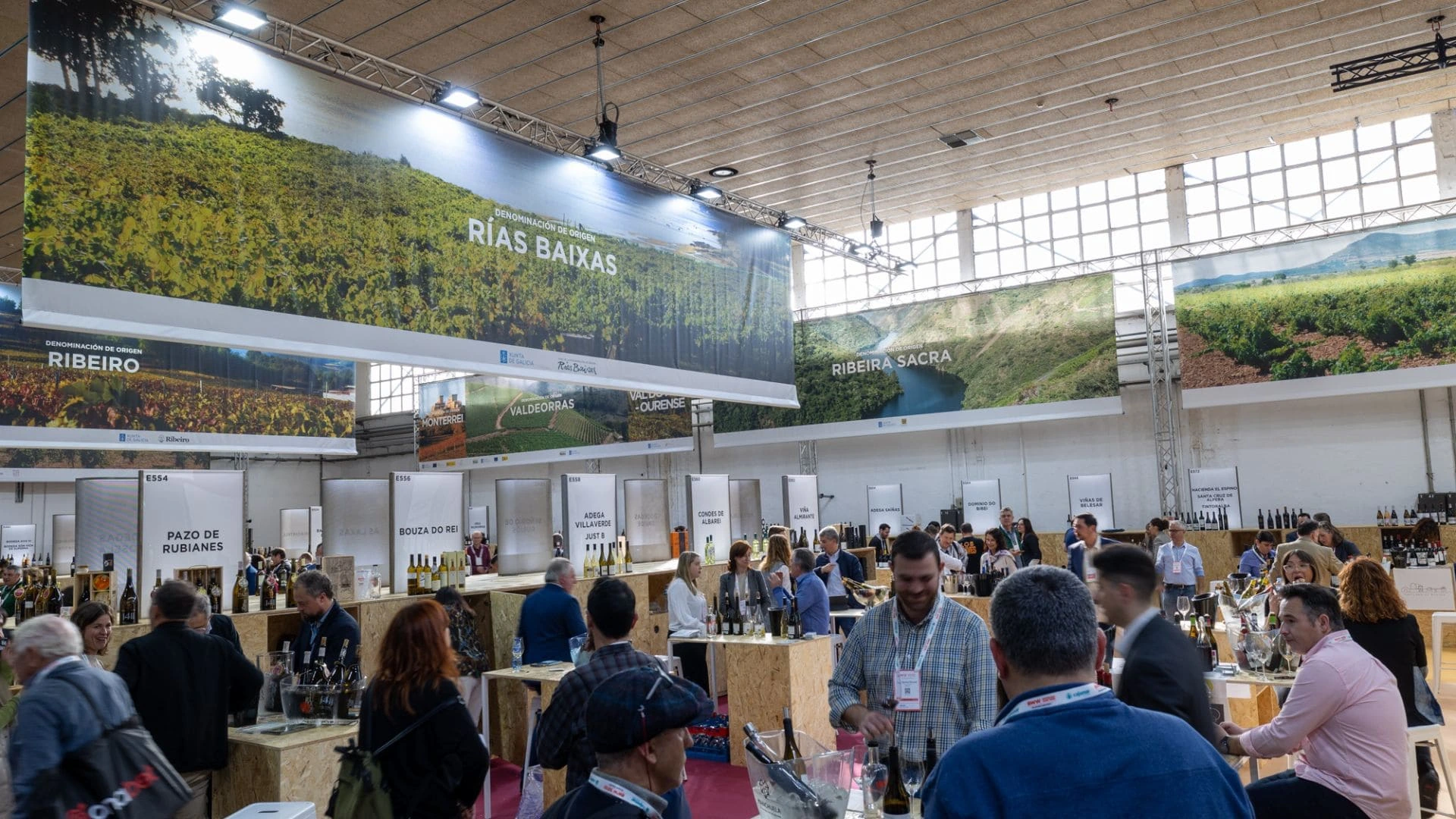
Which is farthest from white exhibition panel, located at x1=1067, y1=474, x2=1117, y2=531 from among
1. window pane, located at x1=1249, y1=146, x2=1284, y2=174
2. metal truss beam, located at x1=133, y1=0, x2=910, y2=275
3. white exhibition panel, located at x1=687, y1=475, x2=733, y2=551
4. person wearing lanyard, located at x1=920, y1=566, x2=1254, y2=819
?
person wearing lanyard, located at x1=920, y1=566, x2=1254, y2=819

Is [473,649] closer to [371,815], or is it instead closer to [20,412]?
[371,815]

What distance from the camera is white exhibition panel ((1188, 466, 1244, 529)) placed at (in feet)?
43.6

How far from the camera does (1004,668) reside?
1649 millimetres

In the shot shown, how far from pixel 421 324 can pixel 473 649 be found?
225 cm

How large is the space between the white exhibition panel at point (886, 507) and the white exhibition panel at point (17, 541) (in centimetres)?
1470

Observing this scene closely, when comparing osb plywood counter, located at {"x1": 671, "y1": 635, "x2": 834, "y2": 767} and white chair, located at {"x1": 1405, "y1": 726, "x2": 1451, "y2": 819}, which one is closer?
white chair, located at {"x1": 1405, "y1": 726, "x2": 1451, "y2": 819}

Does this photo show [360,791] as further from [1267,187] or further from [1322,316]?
[1267,187]

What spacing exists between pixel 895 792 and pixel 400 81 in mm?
8635

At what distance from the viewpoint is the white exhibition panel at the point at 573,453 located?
16.5 meters

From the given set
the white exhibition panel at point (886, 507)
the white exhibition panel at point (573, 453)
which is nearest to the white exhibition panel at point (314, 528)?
the white exhibition panel at point (573, 453)

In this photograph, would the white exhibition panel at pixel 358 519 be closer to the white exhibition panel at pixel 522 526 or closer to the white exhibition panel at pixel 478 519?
the white exhibition panel at pixel 522 526

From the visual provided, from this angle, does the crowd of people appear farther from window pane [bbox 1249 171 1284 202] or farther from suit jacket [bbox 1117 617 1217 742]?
window pane [bbox 1249 171 1284 202]

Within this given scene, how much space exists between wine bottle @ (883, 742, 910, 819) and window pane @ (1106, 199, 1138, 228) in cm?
1391

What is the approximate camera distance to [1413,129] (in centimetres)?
1287
